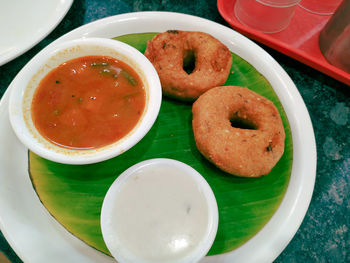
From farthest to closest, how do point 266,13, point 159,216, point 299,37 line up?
point 299,37, point 266,13, point 159,216

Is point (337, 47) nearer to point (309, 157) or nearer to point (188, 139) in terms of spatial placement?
point (309, 157)

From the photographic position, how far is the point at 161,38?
1.84m

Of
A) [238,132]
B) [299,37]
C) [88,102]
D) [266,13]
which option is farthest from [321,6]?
[88,102]

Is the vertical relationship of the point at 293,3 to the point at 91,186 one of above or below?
above

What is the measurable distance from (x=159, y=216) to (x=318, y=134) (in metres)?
1.43

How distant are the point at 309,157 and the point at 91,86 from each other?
145 cm

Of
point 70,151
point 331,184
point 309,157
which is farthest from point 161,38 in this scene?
point 331,184

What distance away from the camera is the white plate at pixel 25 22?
1.85 metres

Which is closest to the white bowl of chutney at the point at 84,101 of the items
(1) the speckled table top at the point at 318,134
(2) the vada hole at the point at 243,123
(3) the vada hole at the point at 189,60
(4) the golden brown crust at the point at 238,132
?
(4) the golden brown crust at the point at 238,132

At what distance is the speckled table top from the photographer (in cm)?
167

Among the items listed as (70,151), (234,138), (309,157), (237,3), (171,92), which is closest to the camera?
(70,151)

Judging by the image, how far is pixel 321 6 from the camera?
2.34 meters

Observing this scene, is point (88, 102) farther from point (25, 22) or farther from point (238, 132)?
point (25, 22)

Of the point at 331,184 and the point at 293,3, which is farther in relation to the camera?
the point at 293,3
